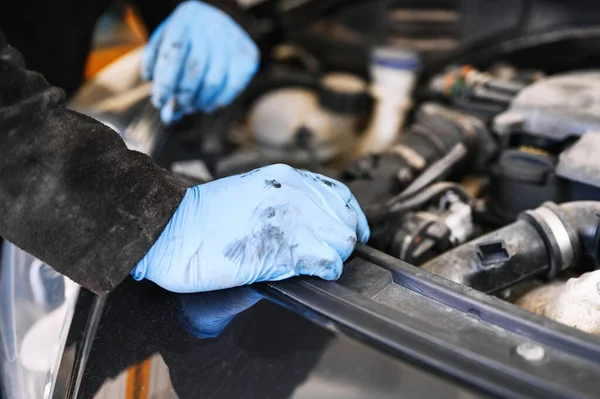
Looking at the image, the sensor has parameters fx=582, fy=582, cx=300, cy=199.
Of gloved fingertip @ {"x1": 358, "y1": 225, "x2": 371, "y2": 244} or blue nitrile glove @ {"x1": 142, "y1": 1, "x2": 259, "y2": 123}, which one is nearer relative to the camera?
gloved fingertip @ {"x1": 358, "y1": 225, "x2": 371, "y2": 244}

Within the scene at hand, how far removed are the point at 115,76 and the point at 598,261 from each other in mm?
1344

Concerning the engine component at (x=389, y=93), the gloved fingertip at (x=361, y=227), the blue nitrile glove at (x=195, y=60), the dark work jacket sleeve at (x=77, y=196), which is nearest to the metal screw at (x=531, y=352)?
the gloved fingertip at (x=361, y=227)

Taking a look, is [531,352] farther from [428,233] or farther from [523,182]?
[523,182]

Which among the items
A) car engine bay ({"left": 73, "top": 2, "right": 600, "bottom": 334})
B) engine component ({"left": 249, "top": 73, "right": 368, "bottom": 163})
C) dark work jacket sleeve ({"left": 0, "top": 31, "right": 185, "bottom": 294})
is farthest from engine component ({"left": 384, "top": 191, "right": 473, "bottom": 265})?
engine component ({"left": 249, "top": 73, "right": 368, "bottom": 163})

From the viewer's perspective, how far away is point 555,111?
41.4 inches

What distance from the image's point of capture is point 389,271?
741 millimetres

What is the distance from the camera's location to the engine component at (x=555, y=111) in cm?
102

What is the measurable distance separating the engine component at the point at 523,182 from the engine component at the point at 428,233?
0.11 metres

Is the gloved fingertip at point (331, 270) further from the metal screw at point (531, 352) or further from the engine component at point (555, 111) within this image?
the engine component at point (555, 111)

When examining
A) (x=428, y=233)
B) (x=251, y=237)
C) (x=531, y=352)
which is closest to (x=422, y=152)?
(x=428, y=233)

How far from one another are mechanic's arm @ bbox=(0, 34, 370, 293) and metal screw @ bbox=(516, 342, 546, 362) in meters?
0.24

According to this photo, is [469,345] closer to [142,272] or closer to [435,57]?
[142,272]

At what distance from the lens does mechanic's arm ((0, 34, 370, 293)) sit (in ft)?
2.44

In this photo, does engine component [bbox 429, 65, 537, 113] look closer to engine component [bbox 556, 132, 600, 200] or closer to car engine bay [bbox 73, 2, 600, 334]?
car engine bay [bbox 73, 2, 600, 334]
